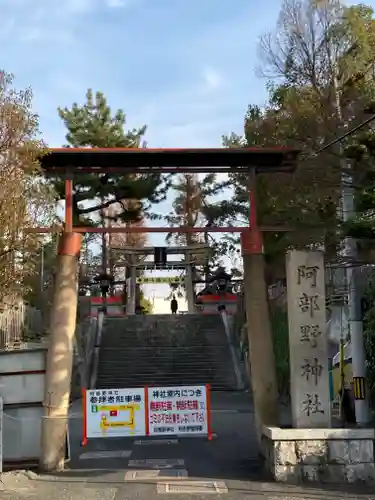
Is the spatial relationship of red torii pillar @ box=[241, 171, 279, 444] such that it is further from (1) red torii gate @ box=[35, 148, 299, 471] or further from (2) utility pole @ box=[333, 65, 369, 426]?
(2) utility pole @ box=[333, 65, 369, 426]

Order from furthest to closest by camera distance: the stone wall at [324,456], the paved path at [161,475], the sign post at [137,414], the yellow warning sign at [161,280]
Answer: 1. the yellow warning sign at [161,280]
2. the sign post at [137,414]
3. the stone wall at [324,456]
4. the paved path at [161,475]

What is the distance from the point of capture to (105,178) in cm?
2127

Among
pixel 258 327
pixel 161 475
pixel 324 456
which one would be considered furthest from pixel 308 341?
pixel 161 475

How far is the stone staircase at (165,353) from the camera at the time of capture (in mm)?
23750

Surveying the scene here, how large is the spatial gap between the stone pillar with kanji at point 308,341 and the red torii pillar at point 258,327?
3.72 feet

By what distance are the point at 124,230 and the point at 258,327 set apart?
281cm

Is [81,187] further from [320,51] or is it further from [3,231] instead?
[3,231]

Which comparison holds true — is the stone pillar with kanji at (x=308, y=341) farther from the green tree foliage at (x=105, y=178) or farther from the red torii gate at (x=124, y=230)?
the green tree foliage at (x=105, y=178)

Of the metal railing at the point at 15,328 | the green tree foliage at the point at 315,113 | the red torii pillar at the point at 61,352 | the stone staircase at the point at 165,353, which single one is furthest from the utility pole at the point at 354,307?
the stone staircase at the point at 165,353

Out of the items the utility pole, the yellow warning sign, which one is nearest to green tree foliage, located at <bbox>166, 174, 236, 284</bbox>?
the yellow warning sign

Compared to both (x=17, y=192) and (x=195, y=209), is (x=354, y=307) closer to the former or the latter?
(x=17, y=192)

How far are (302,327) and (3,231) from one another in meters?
4.48

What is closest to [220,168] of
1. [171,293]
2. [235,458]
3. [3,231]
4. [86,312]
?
[3,231]

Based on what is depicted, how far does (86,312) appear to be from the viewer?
33000 millimetres
